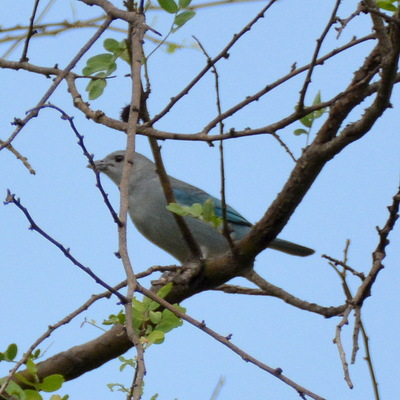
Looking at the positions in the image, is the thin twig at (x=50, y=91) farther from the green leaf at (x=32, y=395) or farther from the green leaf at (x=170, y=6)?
the green leaf at (x=32, y=395)

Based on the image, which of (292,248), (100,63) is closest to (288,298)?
(100,63)

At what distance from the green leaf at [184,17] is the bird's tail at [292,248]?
386 cm

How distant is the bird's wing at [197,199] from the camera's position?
705cm

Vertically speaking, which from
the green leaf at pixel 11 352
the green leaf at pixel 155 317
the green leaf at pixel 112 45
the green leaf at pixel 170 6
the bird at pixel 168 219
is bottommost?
the green leaf at pixel 11 352

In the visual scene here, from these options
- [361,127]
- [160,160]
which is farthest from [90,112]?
[361,127]

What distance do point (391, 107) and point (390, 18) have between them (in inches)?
24.2

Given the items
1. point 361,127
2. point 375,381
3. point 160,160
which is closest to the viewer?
point 375,381

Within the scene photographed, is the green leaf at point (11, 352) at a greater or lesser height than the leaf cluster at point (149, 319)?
lesser

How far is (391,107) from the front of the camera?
3.17 meters

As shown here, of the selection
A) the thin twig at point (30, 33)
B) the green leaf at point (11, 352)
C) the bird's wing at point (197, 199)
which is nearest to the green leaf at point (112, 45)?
the thin twig at point (30, 33)

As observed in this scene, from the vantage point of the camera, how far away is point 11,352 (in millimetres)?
3342

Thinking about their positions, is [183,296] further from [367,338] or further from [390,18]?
[390,18]

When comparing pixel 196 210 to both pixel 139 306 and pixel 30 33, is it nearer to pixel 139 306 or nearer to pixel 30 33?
pixel 139 306

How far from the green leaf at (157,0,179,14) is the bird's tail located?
3.84 metres
